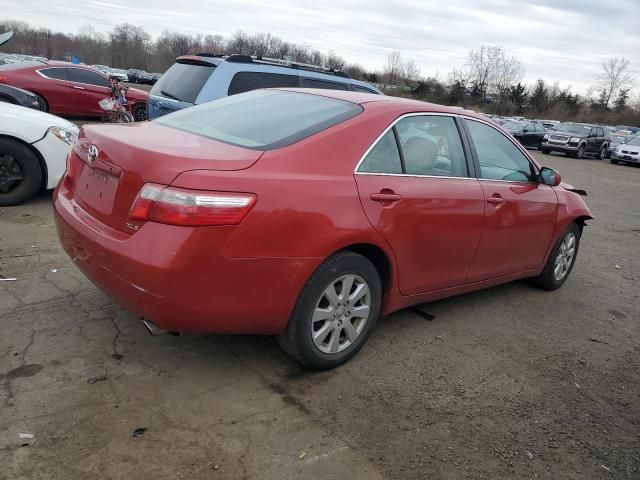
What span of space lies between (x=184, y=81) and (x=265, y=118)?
4587 mm

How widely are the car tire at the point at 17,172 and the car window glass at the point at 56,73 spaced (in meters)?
8.94

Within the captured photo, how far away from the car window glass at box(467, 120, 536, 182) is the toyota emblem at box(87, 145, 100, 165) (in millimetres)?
2629

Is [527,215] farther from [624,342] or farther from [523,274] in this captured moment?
[624,342]

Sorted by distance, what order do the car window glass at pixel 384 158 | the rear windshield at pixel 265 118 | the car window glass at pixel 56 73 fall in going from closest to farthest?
the rear windshield at pixel 265 118
the car window glass at pixel 384 158
the car window glass at pixel 56 73

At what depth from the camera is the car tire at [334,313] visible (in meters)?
3.02

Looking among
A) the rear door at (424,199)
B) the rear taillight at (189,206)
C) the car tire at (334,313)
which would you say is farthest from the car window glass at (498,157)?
the rear taillight at (189,206)

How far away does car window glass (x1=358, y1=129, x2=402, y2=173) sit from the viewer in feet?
10.7

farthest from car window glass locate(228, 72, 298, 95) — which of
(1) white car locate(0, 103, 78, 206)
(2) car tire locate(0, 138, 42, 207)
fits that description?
(2) car tire locate(0, 138, 42, 207)

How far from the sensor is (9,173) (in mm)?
5965

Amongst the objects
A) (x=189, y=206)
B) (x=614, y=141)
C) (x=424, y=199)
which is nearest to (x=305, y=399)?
(x=189, y=206)

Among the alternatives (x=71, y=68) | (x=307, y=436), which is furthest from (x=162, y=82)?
(x=71, y=68)

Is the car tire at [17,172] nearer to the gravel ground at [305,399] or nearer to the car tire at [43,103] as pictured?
the gravel ground at [305,399]

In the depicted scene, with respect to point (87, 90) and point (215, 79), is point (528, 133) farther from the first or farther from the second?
point (215, 79)

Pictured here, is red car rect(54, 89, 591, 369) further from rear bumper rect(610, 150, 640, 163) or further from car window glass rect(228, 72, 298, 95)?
rear bumper rect(610, 150, 640, 163)
